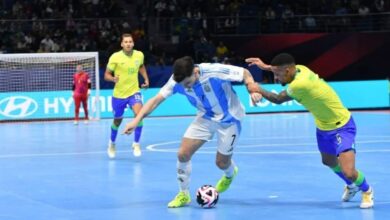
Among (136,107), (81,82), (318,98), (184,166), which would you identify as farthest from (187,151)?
(81,82)

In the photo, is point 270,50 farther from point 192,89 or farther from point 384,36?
point 192,89

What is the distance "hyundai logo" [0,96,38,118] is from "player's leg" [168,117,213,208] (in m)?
16.6

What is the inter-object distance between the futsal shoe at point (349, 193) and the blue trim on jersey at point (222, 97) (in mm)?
1638

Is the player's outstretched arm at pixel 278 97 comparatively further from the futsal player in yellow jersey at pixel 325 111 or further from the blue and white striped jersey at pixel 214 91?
the blue and white striped jersey at pixel 214 91

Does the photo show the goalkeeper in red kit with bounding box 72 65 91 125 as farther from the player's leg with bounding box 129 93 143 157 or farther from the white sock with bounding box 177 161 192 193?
the white sock with bounding box 177 161 192 193

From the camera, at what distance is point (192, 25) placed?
32781 mm

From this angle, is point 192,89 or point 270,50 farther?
point 270,50

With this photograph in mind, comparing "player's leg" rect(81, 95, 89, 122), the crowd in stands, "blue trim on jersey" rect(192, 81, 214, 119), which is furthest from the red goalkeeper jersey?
"blue trim on jersey" rect(192, 81, 214, 119)

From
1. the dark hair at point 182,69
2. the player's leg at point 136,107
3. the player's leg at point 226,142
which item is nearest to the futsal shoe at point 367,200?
the player's leg at point 226,142

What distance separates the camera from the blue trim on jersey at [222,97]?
921 cm

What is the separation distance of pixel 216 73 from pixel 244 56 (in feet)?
80.9

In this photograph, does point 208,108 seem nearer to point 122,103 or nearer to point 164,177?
point 164,177

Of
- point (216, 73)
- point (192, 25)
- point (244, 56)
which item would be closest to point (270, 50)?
point (244, 56)

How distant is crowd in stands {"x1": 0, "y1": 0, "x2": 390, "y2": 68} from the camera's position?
29.9 metres
